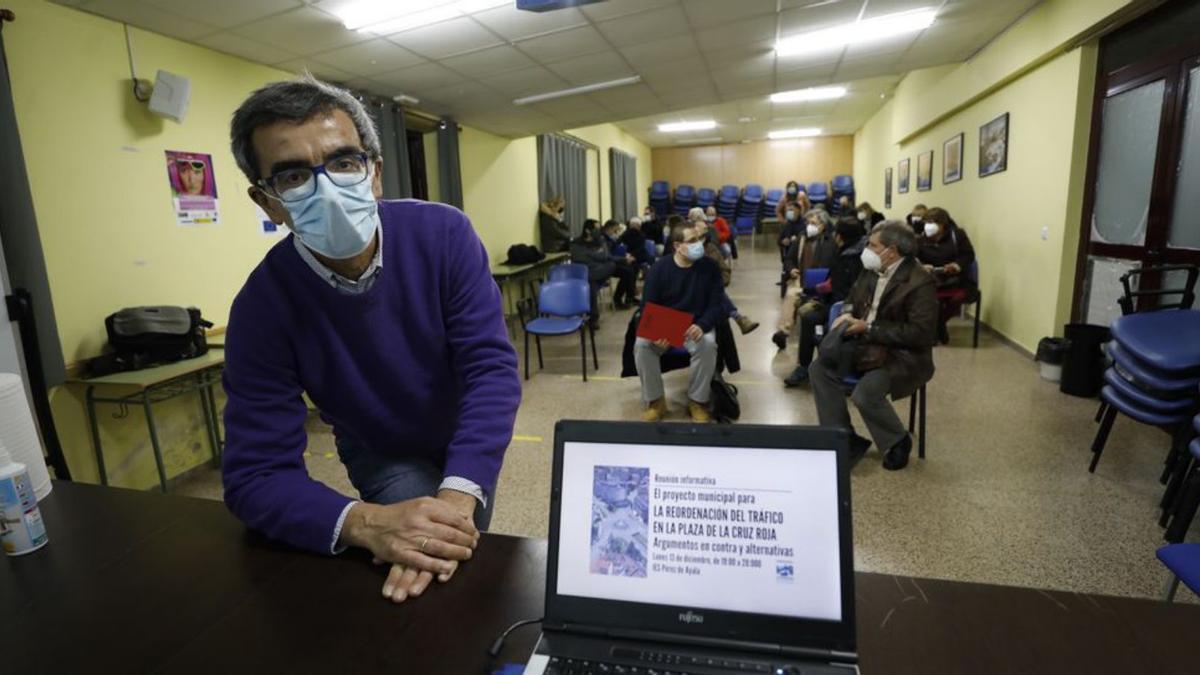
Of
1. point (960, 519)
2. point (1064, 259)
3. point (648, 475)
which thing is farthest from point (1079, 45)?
point (648, 475)

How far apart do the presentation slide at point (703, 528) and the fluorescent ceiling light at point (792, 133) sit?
564 inches

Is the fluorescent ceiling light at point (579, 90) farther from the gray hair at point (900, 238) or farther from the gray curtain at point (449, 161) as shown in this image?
the gray hair at point (900, 238)

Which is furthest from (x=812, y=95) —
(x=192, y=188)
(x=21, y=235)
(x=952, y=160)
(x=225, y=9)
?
(x=21, y=235)

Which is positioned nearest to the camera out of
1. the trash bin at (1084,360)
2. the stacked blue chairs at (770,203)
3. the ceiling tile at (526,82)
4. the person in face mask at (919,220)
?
the trash bin at (1084,360)

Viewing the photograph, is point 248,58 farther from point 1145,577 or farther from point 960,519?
point 1145,577

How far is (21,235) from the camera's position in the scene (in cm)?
241

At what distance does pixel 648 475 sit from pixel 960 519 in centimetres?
230

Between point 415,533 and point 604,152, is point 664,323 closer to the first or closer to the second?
point 415,533

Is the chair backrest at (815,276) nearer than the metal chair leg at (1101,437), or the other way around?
the metal chair leg at (1101,437)

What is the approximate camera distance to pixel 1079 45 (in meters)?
4.11

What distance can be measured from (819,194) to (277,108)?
15366 mm

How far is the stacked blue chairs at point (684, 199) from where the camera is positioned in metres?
15.2

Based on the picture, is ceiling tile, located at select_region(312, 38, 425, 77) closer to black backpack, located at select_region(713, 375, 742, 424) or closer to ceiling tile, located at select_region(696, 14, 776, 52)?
ceiling tile, located at select_region(696, 14, 776, 52)

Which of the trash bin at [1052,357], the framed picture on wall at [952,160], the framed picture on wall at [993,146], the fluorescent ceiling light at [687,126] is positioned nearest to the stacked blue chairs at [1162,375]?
the trash bin at [1052,357]
